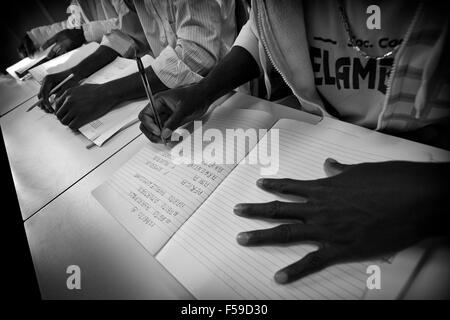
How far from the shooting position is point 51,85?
2.82ft

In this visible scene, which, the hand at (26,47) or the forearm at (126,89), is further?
the hand at (26,47)

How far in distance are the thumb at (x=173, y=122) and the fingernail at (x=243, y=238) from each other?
0.31 meters

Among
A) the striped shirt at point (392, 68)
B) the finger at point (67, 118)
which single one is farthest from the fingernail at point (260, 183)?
the finger at point (67, 118)

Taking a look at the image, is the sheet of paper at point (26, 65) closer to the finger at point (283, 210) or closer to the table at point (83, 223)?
the table at point (83, 223)

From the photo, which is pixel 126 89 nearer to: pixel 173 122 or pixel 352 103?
pixel 173 122

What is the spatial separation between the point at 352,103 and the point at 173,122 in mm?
437

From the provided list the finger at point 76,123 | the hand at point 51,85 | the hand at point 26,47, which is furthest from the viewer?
the hand at point 26,47

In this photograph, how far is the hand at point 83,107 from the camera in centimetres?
69

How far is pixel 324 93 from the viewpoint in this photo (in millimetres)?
576

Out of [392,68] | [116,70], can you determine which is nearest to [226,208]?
[392,68]

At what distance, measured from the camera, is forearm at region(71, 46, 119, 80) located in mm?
889

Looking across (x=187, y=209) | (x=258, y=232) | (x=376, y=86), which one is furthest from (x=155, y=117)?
(x=376, y=86)

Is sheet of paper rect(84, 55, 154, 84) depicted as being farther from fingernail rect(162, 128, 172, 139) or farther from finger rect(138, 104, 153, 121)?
fingernail rect(162, 128, 172, 139)
